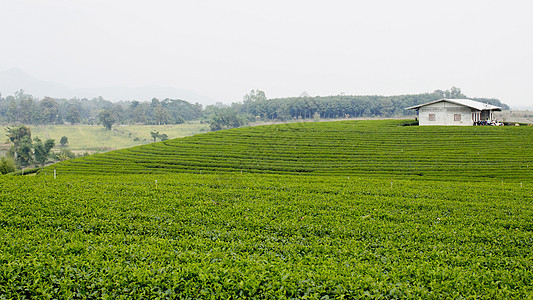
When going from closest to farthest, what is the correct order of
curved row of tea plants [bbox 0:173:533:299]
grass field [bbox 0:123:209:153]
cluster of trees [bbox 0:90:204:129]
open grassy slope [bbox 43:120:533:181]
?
1. curved row of tea plants [bbox 0:173:533:299]
2. open grassy slope [bbox 43:120:533:181]
3. grass field [bbox 0:123:209:153]
4. cluster of trees [bbox 0:90:204:129]

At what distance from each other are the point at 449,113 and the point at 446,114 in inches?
14.7

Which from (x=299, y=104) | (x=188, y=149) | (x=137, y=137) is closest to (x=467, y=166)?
(x=188, y=149)

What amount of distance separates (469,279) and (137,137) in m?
94.3

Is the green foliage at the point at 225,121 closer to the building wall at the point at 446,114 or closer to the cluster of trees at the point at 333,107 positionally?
the cluster of trees at the point at 333,107

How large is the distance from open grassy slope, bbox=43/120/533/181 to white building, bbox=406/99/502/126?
21.3 feet

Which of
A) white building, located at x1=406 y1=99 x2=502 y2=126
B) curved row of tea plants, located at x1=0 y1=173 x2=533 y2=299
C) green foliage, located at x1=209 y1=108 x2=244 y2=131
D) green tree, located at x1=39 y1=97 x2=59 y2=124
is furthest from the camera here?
green tree, located at x1=39 y1=97 x2=59 y2=124

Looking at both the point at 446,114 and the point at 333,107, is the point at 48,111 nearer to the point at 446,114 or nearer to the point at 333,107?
the point at 333,107

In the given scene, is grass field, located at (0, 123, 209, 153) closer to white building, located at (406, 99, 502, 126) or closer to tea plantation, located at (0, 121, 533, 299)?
white building, located at (406, 99, 502, 126)

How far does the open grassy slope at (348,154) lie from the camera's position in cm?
2730

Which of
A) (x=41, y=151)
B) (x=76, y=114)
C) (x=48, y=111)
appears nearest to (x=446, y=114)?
(x=41, y=151)

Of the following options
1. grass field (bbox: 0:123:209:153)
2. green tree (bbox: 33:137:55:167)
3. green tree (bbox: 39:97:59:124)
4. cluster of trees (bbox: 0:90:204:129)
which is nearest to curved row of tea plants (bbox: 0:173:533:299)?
green tree (bbox: 33:137:55:167)

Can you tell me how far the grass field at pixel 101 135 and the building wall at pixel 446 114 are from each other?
65.8 meters

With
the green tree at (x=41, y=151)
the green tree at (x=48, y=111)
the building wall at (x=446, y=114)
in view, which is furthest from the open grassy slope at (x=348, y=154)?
the green tree at (x=48, y=111)

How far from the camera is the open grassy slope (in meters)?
27.3
